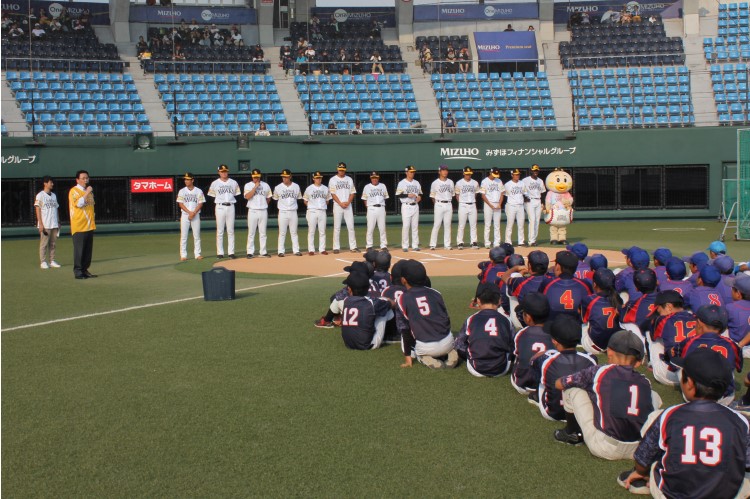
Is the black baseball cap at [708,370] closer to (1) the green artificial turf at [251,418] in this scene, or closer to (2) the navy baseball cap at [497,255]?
(1) the green artificial turf at [251,418]

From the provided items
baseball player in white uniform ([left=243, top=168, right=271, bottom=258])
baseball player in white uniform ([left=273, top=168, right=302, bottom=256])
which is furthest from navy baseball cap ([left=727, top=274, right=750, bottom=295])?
baseball player in white uniform ([left=243, top=168, right=271, bottom=258])

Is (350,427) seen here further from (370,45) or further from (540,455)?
(370,45)

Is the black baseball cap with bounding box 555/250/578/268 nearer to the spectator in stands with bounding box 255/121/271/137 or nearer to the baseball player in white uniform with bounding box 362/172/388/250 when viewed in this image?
the baseball player in white uniform with bounding box 362/172/388/250

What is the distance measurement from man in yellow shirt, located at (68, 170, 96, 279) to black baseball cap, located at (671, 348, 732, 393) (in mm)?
13747

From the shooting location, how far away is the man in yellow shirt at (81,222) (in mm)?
16578

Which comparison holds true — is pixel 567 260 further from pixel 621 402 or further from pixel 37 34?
pixel 37 34

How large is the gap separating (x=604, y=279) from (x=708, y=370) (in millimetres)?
4317

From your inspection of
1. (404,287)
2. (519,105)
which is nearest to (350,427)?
(404,287)

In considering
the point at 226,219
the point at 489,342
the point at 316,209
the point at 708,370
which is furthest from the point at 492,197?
the point at 708,370

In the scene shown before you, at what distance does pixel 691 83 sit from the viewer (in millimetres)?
34969

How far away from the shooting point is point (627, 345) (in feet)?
20.0

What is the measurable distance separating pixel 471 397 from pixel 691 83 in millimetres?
31012

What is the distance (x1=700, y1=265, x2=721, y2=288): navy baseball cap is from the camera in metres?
8.79

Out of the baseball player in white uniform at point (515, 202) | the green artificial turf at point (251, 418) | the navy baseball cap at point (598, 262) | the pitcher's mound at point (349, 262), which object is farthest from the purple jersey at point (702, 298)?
the baseball player in white uniform at point (515, 202)
